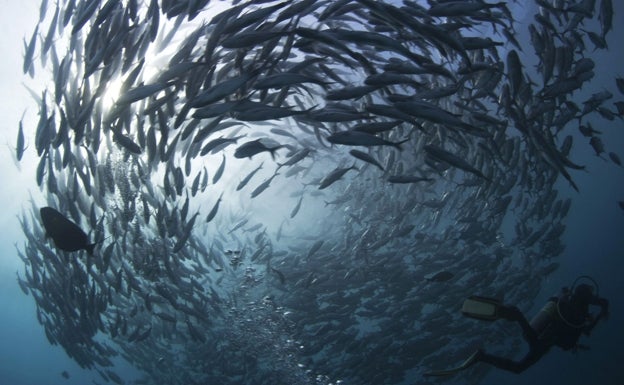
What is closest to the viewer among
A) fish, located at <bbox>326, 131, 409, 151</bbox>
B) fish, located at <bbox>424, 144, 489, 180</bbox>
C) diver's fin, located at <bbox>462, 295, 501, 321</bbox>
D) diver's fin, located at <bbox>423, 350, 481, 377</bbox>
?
fish, located at <bbox>326, 131, 409, 151</bbox>

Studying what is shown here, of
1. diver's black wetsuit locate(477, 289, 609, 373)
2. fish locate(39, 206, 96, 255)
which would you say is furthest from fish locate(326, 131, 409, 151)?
diver's black wetsuit locate(477, 289, 609, 373)

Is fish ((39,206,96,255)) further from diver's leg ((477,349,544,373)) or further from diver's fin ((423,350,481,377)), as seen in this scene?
diver's leg ((477,349,544,373))

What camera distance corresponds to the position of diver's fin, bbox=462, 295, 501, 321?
16.0ft

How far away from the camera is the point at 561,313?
564 centimetres

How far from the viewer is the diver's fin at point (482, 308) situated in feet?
16.0

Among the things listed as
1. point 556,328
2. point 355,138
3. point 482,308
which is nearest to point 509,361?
point 556,328

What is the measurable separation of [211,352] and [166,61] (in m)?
13.0

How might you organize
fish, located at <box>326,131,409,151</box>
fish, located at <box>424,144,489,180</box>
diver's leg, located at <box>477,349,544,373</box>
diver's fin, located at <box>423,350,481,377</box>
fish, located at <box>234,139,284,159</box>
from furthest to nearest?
diver's leg, located at <box>477,349,544,373</box> < diver's fin, located at <box>423,350,481,377</box> < fish, located at <box>234,139,284,159</box> < fish, located at <box>424,144,489,180</box> < fish, located at <box>326,131,409,151</box>

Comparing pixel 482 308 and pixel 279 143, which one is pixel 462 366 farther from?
pixel 279 143

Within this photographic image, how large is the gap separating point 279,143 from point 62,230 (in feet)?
21.2

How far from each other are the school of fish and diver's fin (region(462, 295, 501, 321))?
178 centimetres

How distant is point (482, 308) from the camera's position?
16.3 ft

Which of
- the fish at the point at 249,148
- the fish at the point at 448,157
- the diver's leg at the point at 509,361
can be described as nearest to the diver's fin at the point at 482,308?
the diver's leg at the point at 509,361

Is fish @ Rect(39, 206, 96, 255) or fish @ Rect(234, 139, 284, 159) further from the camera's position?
fish @ Rect(234, 139, 284, 159)
